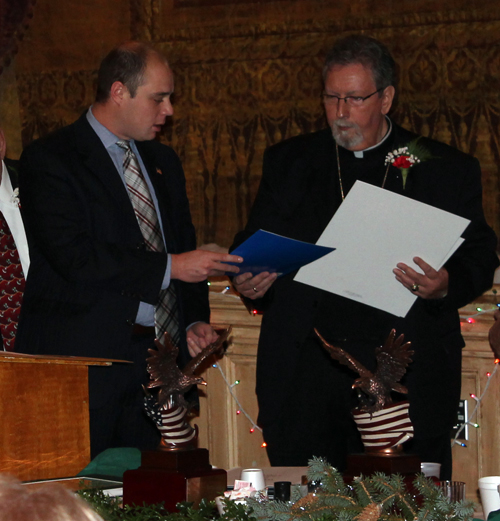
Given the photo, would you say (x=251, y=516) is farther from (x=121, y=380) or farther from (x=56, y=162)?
(x=56, y=162)

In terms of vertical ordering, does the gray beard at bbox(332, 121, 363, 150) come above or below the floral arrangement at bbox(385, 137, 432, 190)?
Result: above

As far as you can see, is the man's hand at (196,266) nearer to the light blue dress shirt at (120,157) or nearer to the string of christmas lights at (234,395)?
the light blue dress shirt at (120,157)

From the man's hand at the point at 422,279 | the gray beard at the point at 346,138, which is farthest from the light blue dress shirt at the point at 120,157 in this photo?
the man's hand at the point at 422,279

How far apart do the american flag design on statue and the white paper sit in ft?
3.74

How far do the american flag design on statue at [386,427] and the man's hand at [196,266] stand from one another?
116 centimetres

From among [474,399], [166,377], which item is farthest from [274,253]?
[474,399]

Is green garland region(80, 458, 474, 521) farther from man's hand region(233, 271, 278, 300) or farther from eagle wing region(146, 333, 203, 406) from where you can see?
man's hand region(233, 271, 278, 300)

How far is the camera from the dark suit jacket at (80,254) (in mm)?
3045

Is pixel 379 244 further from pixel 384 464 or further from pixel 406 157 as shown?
pixel 384 464

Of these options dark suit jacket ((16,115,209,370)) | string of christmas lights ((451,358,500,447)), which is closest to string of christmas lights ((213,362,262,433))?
string of christmas lights ((451,358,500,447))

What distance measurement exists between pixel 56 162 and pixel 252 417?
2063 mm

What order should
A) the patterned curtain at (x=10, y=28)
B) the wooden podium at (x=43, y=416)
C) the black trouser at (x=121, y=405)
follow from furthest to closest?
the patterned curtain at (x=10, y=28) → the black trouser at (x=121, y=405) → the wooden podium at (x=43, y=416)

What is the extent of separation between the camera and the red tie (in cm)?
331

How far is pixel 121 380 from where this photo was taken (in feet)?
10.3
